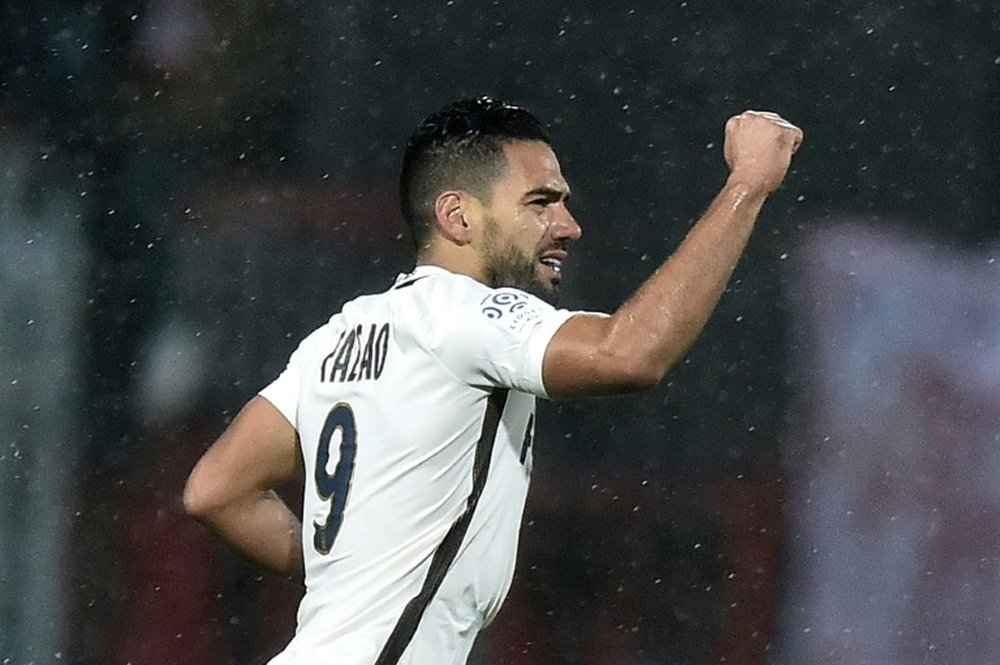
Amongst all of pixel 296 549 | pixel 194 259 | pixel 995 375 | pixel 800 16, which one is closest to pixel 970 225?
pixel 995 375

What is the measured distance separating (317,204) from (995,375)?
4.44 ft

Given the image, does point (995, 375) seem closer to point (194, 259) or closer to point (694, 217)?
point (694, 217)

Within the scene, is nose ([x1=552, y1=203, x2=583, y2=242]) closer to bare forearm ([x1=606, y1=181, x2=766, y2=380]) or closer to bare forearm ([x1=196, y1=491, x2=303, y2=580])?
bare forearm ([x1=606, y1=181, x2=766, y2=380])

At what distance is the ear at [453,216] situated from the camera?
7.43 ft

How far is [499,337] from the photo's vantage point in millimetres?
2045

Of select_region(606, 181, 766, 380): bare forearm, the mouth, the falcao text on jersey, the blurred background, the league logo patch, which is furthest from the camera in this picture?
the blurred background

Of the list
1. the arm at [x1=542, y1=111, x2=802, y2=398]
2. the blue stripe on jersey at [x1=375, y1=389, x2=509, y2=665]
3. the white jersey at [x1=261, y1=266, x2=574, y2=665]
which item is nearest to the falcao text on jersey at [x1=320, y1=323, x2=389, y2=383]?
the white jersey at [x1=261, y1=266, x2=574, y2=665]

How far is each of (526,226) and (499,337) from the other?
262 millimetres

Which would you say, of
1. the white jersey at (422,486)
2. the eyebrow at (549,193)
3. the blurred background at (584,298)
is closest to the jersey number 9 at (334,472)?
the white jersey at (422,486)

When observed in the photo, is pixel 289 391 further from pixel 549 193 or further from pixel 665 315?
pixel 665 315

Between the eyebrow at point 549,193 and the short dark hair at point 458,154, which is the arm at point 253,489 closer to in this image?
the short dark hair at point 458,154

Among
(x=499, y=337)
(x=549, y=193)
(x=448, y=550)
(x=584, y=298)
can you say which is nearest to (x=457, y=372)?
(x=499, y=337)

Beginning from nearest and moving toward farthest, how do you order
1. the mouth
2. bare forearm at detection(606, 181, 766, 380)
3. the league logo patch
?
1. bare forearm at detection(606, 181, 766, 380)
2. the league logo patch
3. the mouth

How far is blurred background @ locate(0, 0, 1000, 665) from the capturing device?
11.7ft
